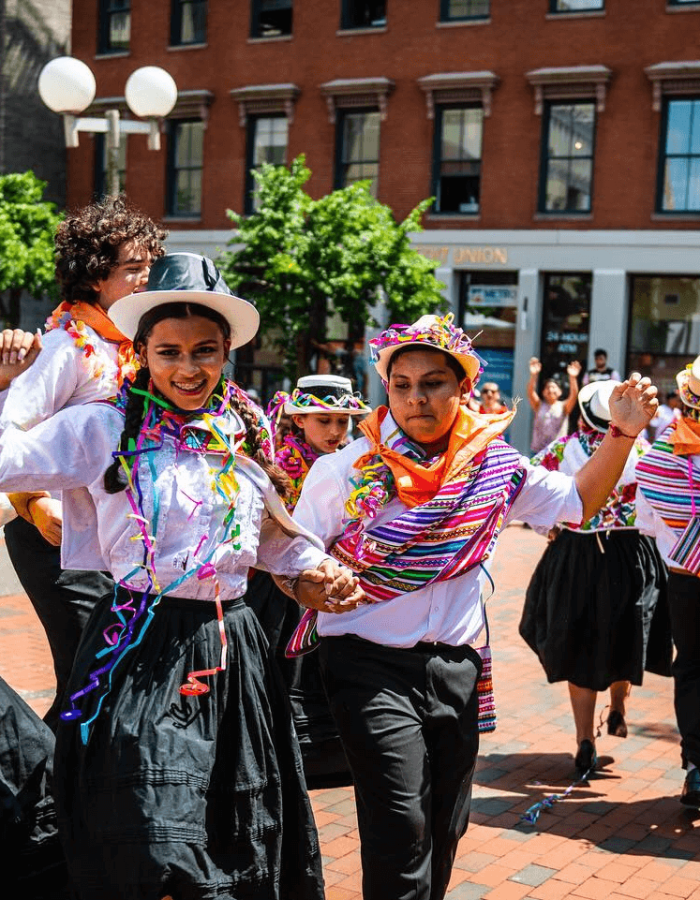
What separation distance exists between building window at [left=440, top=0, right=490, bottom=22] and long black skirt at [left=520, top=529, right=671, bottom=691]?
18.5 m

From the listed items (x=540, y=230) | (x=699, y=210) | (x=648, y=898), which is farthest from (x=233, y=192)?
(x=648, y=898)

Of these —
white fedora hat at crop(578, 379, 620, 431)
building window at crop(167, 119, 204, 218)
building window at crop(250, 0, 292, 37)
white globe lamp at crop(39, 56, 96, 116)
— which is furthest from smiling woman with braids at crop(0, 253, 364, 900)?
building window at crop(167, 119, 204, 218)

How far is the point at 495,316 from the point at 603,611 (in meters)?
17.5

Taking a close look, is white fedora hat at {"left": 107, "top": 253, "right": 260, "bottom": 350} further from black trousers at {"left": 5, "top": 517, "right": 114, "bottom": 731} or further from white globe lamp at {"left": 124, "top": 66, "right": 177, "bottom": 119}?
white globe lamp at {"left": 124, "top": 66, "right": 177, "bottom": 119}

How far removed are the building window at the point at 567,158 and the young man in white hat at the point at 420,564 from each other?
19.4m

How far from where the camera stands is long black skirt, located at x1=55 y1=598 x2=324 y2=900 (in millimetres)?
2951

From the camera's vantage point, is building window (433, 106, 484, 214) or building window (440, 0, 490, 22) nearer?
building window (440, 0, 490, 22)

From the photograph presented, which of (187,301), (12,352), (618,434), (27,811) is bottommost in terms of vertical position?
(27,811)

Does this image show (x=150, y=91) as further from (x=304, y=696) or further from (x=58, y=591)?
(x=58, y=591)

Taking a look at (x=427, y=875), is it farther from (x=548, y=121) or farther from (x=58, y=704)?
(x=548, y=121)

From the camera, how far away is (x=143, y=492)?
3158mm

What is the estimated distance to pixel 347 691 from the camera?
3.75m

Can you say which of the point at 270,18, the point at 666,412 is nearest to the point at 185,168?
the point at 270,18

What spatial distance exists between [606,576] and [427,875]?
3.04 metres
